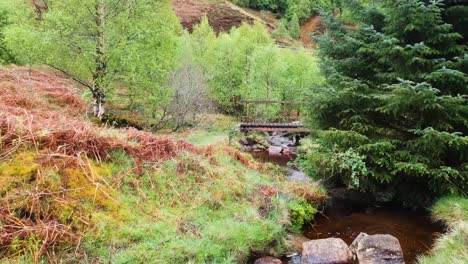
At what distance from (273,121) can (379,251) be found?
21784 mm

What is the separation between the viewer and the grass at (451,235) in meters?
5.12

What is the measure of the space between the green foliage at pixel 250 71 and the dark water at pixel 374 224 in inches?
705

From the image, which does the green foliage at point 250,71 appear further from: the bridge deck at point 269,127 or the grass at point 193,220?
the grass at point 193,220

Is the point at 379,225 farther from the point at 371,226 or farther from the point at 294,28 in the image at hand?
the point at 294,28

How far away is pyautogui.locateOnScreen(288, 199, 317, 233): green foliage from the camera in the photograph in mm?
7496

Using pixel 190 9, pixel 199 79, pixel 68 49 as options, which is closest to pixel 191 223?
pixel 68 49

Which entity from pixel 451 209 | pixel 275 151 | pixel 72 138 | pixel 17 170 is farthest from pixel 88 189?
pixel 275 151

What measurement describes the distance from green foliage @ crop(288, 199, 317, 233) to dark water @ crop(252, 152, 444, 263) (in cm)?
17

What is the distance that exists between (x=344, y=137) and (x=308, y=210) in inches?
75.3

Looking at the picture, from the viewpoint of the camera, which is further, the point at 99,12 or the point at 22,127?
the point at 99,12

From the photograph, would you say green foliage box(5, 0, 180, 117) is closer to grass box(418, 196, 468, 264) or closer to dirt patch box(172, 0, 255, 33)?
grass box(418, 196, 468, 264)

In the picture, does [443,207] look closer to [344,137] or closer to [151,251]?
[344,137]

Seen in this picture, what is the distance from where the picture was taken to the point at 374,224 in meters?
7.97

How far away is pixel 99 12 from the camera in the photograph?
12.8 metres
